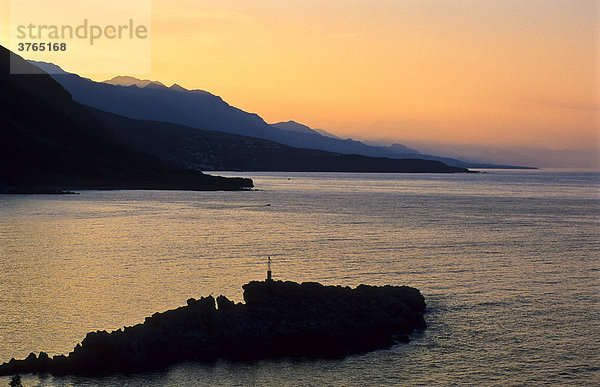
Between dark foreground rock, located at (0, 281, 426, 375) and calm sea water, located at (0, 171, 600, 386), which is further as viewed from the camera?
calm sea water, located at (0, 171, 600, 386)

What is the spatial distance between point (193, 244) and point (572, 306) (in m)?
48.2

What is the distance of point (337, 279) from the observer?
183 feet

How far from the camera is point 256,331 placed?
3703 centimetres

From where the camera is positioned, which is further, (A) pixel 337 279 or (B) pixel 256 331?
(A) pixel 337 279

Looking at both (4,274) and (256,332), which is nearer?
(256,332)

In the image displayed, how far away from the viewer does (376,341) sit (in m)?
38.3

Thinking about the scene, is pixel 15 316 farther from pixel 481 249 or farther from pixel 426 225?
pixel 426 225

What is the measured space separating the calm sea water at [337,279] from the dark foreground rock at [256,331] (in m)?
1.22

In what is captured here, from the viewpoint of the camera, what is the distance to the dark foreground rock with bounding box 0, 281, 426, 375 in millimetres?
33250

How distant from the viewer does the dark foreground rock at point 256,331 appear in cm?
3325

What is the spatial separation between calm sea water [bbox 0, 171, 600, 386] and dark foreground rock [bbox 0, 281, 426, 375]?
1215mm

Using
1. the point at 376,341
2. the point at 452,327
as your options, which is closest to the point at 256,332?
the point at 376,341

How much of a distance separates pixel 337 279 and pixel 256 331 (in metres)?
19.8

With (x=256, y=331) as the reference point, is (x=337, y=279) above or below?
below
